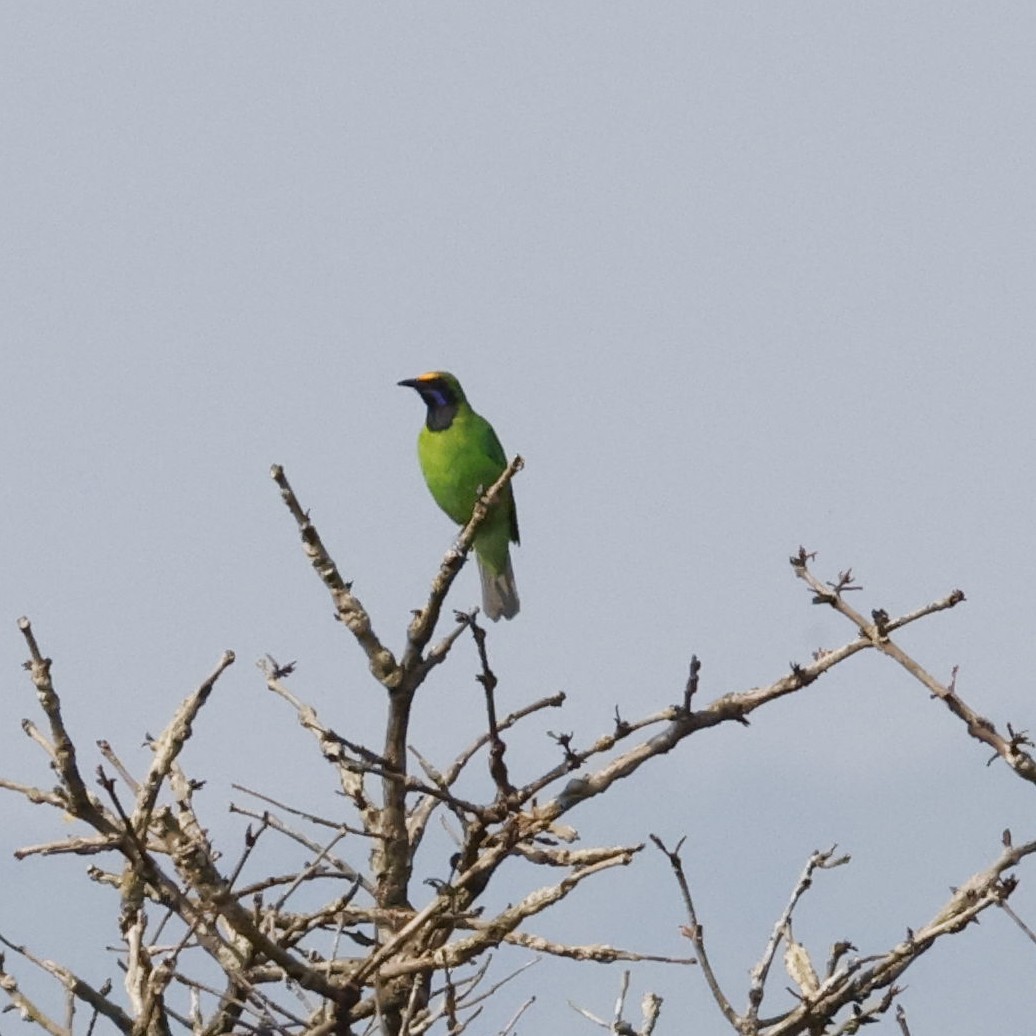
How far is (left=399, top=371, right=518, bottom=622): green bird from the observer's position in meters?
10.3

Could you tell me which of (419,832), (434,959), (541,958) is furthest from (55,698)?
(419,832)

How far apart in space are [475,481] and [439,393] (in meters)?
1.14

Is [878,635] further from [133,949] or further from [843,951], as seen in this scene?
[133,949]

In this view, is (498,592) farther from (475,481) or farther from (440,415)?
(440,415)

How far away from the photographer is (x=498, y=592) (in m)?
10.5

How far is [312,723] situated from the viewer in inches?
253

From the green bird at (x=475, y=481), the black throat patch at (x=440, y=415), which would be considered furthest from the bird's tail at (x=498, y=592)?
the black throat patch at (x=440, y=415)

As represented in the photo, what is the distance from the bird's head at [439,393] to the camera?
36.8 ft

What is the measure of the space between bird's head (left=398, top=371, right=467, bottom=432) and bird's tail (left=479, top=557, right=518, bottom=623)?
120 centimetres

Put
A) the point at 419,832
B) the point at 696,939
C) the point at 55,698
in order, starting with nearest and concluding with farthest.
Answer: the point at 55,698, the point at 696,939, the point at 419,832

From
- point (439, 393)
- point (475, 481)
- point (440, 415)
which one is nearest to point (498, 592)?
point (475, 481)

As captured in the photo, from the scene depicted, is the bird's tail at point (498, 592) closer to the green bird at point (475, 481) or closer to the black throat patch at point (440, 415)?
the green bird at point (475, 481)

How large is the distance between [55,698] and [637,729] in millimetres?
1937

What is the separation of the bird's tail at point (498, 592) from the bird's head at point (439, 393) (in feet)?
3.95
